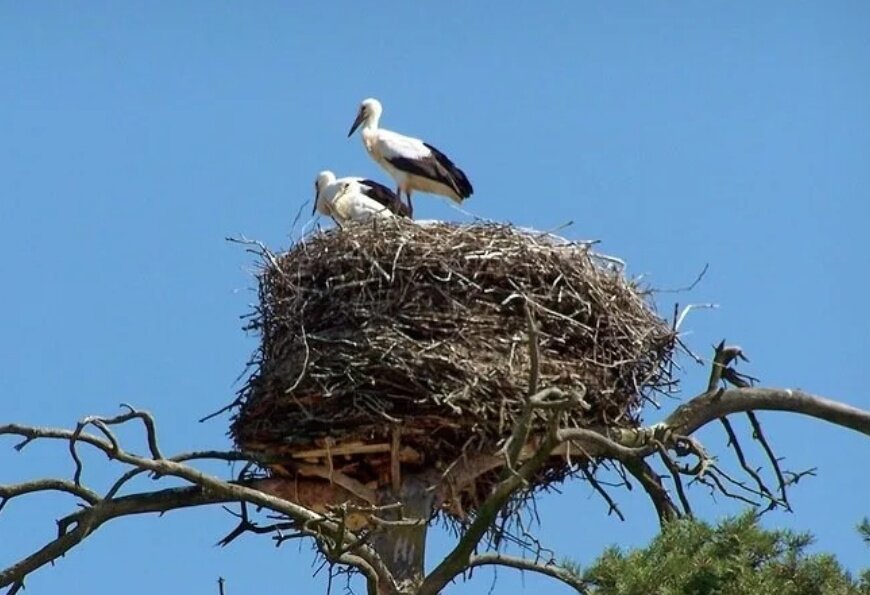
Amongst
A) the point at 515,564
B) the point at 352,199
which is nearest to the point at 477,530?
the point at 515,564

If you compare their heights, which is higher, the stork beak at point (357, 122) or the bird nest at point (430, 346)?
the stork beak at point (357, 122)

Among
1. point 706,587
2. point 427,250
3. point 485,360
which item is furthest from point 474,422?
point 706,587

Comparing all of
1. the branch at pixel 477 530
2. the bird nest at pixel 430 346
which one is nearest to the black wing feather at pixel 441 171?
the bird nest at pixel 430 346

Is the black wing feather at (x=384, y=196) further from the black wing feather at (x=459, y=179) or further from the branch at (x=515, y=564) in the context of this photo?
the branch at (x=515, y=564)

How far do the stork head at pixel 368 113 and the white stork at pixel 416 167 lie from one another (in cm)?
63

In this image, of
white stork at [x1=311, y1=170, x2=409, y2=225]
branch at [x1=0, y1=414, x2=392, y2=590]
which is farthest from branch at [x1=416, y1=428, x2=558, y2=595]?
white stork at [x1=311, y1=170, x2=409, y2=225]

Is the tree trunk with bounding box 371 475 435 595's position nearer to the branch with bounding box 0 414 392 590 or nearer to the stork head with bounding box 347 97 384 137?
the branch with bounding box 0 414 392 590

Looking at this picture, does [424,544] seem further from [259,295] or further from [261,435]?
[259,295]

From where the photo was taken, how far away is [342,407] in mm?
11992

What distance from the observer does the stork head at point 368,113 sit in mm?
17469

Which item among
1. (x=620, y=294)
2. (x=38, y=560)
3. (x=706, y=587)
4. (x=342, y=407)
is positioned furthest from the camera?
(x=620, y=294)

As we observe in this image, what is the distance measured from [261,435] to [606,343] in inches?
75.5

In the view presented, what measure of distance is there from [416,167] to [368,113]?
1.58m

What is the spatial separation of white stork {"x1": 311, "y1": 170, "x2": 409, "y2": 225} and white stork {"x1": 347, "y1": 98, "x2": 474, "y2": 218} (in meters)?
0.16
